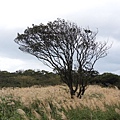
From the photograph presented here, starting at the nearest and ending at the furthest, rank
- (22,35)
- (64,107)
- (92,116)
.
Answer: (92,116) < (64,107) < (22,35)

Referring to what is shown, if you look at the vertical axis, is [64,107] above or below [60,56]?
below

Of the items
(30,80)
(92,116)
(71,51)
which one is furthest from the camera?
(30,80)

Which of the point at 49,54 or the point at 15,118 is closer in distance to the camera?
the point at 15,118

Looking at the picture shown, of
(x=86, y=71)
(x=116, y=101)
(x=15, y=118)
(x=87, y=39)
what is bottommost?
(x=15, y=118)

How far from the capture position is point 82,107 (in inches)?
458

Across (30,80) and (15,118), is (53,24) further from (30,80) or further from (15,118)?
(30,80)

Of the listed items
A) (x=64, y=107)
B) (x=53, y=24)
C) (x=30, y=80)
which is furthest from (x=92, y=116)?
(x=30, y=80)

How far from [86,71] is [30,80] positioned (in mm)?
23981

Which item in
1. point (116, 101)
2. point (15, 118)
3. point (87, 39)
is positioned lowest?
point (15, 118)

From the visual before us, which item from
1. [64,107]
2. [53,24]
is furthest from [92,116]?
[53,24]

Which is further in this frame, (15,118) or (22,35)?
(22,35)

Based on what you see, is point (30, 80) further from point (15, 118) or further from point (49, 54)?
point (15, 118)

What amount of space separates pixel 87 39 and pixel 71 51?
1187 millimetres

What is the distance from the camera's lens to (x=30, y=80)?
142 feet
